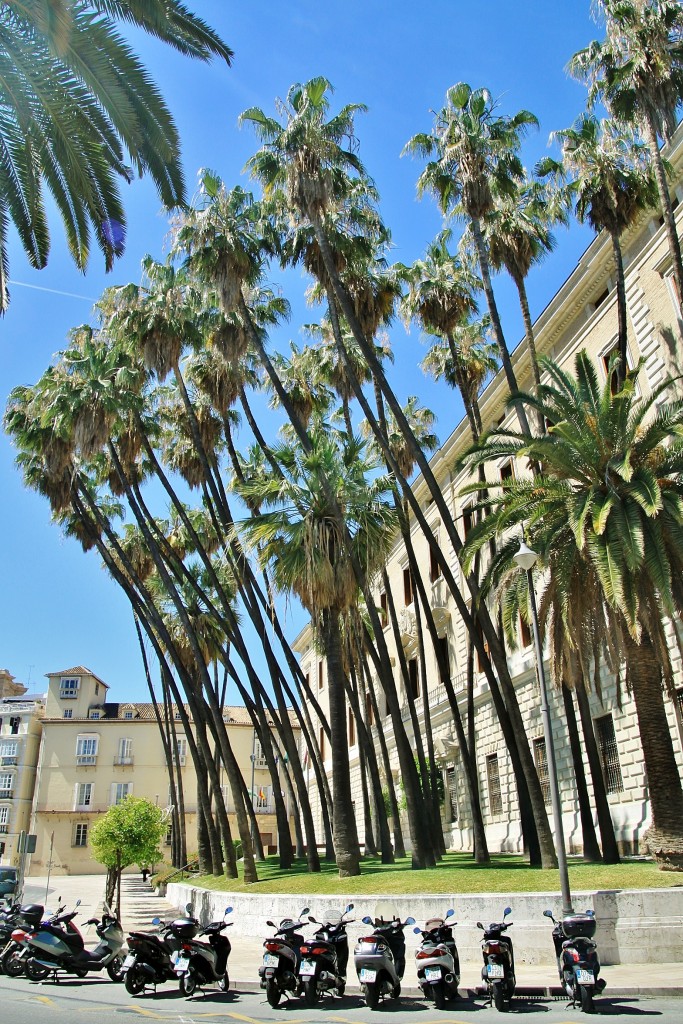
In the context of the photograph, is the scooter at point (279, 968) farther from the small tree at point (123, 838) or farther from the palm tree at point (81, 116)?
the small tree at point (123, 838)

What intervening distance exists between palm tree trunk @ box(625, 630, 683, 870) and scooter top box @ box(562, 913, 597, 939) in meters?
5.28

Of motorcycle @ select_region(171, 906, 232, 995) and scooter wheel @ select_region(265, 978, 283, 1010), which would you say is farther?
motorcycle @ select_region(171, 906, 232, 995)

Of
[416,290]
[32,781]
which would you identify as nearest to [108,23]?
[416,290]

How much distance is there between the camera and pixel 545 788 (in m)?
27.0

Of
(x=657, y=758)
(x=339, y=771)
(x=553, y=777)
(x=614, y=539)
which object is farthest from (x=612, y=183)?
(x=339, y=771)

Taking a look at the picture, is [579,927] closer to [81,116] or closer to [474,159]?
Result: [81,116]

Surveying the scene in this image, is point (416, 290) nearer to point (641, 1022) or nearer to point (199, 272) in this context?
point (199, 272)

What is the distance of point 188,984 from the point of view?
1186 cm

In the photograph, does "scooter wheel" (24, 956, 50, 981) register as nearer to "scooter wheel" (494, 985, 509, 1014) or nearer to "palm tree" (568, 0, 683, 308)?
"scooter wheel" (494, 985, 509, 1014)

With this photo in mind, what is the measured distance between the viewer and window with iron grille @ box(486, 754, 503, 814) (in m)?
30.4

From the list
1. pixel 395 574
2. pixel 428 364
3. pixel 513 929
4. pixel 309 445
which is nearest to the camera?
pixel 513 929

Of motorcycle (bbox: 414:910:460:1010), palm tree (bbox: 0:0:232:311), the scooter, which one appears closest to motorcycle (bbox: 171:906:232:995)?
the scooter

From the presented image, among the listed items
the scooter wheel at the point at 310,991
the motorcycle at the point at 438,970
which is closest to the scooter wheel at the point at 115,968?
the scooter wheel at the point at 310,991

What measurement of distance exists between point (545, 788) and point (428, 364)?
50.2 feet
